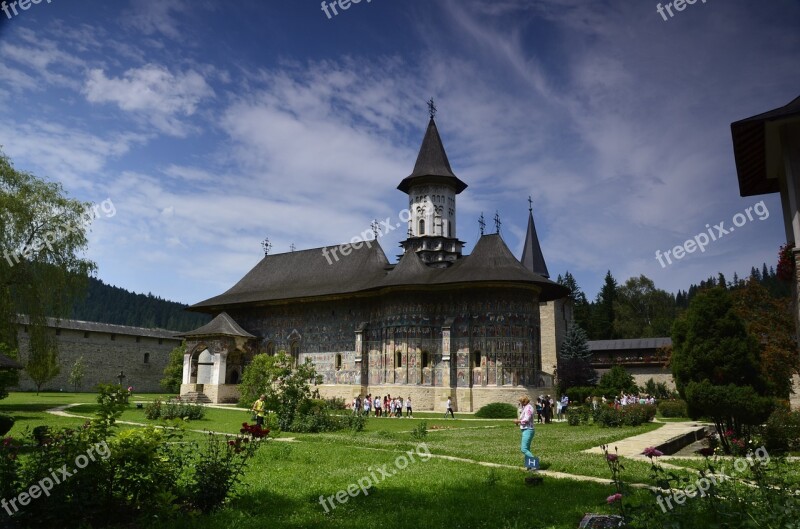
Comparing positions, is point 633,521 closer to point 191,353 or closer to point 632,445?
point 632,445

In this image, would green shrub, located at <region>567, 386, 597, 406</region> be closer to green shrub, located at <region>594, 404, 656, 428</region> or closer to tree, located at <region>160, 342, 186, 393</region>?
green shrub, located at <region>594, 404, 656, 428</region>

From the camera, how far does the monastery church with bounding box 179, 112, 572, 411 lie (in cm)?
3038

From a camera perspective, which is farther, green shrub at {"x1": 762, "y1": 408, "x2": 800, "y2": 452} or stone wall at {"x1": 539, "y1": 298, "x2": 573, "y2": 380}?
stone wall at {"x1": 539, "y1": 298, "x2": 573, "y2": 380}

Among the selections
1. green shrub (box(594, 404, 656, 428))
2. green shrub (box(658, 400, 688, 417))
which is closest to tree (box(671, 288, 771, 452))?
green shrub (box(594, 404, 656, 428))

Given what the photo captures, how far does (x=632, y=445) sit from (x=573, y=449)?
69.5 inches

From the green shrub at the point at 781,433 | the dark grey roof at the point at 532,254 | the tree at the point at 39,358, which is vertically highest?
the dark grey roof at the point at 532,254

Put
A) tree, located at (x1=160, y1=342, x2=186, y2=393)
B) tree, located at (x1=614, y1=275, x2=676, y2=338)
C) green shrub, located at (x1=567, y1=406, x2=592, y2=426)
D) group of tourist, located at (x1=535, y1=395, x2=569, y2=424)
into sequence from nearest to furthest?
green shrub, located at (x1=567, y1=406, x2=592, y2=426) < group of tourist, located at (x1=535, y1=395, x2=569, y2=424) < tree, located at (x1=160, y1=342, x2=186, y2=393) < tree, located at (x1=614, y1=275, x2=676, y2=338)

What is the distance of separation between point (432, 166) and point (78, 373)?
1240 inches

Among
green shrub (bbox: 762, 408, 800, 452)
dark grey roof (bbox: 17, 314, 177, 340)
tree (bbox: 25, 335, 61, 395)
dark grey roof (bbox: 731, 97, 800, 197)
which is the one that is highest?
dark grey roof (bbox: 731, 97, 800, 197)

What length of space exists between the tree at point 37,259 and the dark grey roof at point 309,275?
14020 mm

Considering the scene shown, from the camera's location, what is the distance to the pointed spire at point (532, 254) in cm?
4946

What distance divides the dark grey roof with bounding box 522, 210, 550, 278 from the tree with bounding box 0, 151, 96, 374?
34.8 m

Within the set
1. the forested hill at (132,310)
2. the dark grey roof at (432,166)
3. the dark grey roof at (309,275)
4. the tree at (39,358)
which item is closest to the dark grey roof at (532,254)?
the dark grey roof at (432,166)

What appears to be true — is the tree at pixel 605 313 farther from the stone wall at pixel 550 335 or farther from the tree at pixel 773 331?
the tree at pixel 773 331
